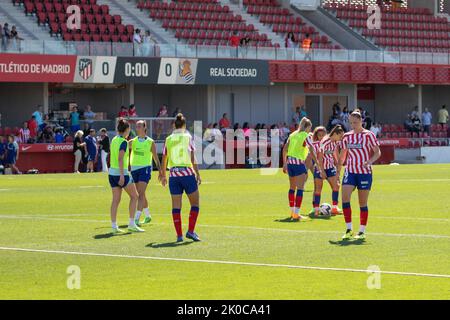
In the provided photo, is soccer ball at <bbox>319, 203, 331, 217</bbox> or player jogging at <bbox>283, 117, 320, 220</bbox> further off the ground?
player jogging at <bbox>283, 117, 320, 220</bbox>

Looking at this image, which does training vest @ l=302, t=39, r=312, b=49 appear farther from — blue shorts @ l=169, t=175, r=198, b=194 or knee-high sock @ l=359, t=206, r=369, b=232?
blue shorts @ l=169, t=175, r=198, b=194

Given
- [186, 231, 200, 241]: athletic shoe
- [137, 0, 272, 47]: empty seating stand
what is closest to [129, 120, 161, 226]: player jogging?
[186, 231, 200, 241]: athletic shoe

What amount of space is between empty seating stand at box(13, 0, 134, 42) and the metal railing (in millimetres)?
1530

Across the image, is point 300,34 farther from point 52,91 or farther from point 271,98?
point 52,91

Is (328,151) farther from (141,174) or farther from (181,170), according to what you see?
(181,170)

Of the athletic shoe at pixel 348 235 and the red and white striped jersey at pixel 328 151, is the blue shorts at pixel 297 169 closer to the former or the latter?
the red and white striped jersey at pixel 328 151

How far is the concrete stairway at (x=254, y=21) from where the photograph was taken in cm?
5791

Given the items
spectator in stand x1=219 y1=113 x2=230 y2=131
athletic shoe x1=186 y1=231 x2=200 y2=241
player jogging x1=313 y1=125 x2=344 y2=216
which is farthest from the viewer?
spectator in stand x1=219 y1=113 x2=230 y2=131

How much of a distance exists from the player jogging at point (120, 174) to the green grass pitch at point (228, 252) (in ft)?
1.43

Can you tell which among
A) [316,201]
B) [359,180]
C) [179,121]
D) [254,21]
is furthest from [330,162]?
[254,21]

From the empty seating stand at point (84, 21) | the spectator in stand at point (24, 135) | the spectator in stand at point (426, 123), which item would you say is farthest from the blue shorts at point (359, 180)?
the spectator in stand at point (426, 123)

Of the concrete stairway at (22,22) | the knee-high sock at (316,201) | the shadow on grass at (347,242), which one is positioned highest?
the concrete stairway at (22,22)

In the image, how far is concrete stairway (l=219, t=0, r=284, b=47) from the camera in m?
57.9
